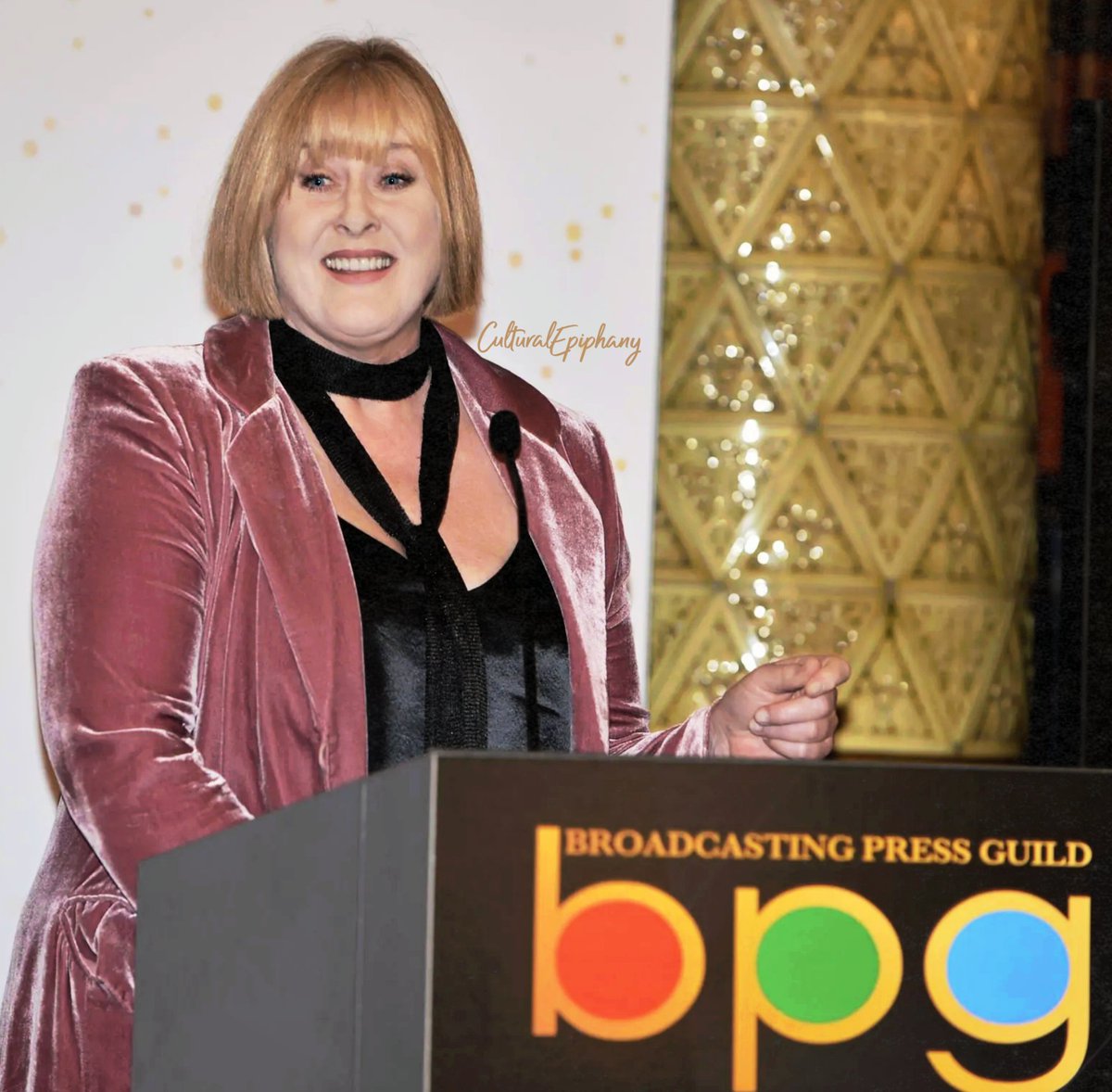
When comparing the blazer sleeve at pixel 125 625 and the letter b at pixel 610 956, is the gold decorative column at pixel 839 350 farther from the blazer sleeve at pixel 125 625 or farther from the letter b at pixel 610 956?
the letter b at pixel 610 956

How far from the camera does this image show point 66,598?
1.58 m

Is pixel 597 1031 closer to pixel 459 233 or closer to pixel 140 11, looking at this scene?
pixel 459 233

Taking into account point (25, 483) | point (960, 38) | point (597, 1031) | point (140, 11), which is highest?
point (960, 38)

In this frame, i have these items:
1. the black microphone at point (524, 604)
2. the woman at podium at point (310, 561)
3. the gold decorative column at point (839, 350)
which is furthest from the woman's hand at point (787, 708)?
the gold decorative column at point (839, 350)

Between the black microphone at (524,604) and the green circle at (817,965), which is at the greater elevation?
the black microphone at (524,604)

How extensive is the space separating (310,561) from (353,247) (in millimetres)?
401

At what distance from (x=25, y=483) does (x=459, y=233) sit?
70cm

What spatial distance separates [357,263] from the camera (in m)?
1.90

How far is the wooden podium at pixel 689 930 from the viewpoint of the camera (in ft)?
2.62

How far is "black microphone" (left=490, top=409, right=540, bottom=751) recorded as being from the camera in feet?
5.71

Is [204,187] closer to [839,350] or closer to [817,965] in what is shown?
[839,350]

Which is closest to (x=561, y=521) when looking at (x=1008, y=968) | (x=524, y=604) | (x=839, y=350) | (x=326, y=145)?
(x=524, y=604)

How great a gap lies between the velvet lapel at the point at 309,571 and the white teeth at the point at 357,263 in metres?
0.21

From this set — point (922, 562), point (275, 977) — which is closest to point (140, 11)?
point (922, 562)
